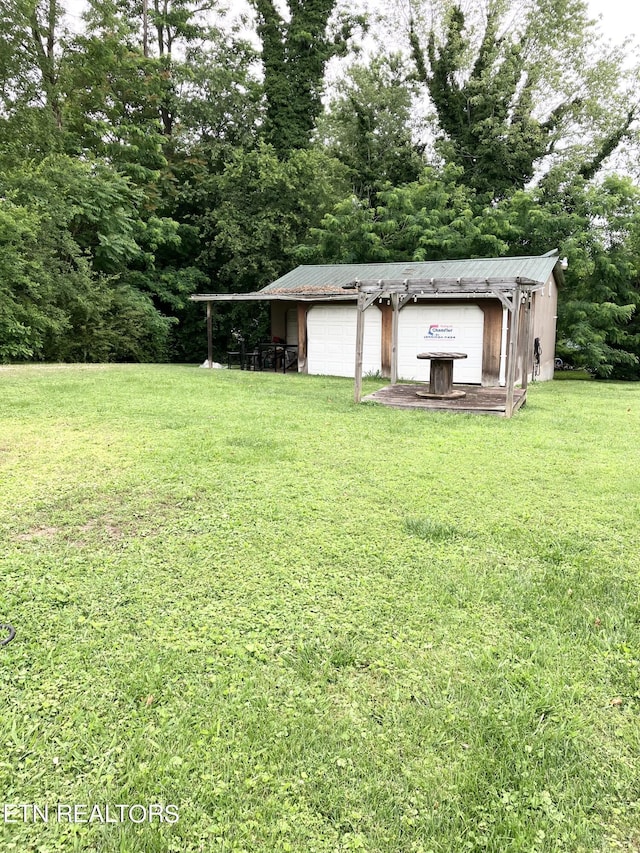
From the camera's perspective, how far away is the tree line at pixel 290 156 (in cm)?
1570

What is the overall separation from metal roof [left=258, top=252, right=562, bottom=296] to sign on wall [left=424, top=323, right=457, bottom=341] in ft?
3.74

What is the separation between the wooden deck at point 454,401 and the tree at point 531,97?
531 inches

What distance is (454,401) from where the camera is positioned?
30.6 ft

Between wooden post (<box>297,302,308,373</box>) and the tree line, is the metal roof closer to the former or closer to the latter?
wooden post (<box>297,302,308,373</box>)

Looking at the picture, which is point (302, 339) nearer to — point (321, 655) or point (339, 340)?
point (339, 340)

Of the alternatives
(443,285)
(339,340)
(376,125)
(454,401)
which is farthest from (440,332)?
(376,125)

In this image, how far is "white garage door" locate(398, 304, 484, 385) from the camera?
42.3 feet

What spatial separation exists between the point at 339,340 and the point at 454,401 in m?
5.86

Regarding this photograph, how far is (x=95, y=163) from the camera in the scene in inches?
666

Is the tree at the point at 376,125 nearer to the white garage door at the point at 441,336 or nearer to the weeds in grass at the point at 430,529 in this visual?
the white garage door at the point at 441,336

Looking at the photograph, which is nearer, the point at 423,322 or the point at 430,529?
the point at 430,529

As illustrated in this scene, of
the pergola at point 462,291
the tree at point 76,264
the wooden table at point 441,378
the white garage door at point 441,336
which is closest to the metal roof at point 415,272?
the white garage door at point 441,336

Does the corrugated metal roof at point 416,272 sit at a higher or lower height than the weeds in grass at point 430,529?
higher

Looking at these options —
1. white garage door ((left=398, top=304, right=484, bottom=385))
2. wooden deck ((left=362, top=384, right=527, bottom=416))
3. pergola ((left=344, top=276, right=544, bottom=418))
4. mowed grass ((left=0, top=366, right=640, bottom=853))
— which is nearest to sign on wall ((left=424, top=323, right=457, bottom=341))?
white garage door ((left=398, top=304, right=484, bottom=385))
